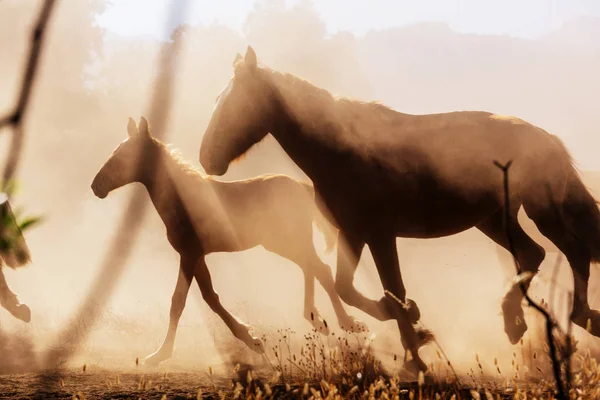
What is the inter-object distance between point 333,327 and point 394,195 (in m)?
5.07

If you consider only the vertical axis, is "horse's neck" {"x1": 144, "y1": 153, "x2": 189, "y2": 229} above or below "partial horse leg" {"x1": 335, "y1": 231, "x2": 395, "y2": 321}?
above

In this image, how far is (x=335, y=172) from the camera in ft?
17.4

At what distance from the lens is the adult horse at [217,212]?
7203 mm

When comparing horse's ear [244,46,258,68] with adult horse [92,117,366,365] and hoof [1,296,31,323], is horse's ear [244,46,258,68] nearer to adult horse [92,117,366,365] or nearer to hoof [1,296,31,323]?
adult horse [92,117,366,365]

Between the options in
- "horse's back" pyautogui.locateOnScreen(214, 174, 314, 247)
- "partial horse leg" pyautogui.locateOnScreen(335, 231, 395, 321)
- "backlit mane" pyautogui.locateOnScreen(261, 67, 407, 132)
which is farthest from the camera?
"horse's back" pyautogui.locateOnScreen(214, 174, 314, 247)

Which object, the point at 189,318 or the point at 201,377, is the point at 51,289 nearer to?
the point at 189,318

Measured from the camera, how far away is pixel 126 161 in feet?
24.2

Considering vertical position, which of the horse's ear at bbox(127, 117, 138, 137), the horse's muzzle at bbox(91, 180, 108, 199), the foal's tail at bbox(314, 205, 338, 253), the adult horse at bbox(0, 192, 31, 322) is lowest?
the adult horse at bbox(0, 192, 31, 322)

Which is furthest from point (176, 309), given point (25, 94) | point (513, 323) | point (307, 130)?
point (25, 94)

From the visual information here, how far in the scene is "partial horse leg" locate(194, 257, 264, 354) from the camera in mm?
6953

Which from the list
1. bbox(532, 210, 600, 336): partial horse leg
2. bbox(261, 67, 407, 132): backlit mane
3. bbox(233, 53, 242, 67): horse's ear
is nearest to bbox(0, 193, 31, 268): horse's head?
bbox(233, 53, 242, 67): horse's ear

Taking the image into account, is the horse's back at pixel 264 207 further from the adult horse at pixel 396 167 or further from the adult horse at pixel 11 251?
the adult horse at pixel 11 251

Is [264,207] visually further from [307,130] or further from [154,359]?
[307,130]

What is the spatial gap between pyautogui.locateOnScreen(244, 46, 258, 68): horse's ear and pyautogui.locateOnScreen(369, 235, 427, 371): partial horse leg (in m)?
1.96
